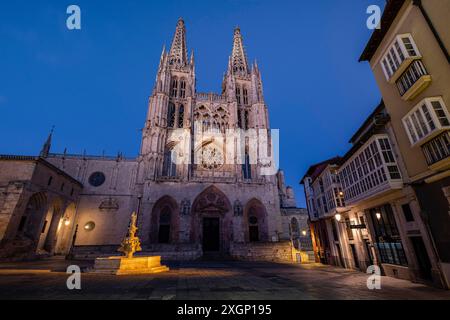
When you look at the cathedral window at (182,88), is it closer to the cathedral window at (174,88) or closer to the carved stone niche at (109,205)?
the cathedral window at (174,88)

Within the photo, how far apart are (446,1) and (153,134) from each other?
30.9 meters

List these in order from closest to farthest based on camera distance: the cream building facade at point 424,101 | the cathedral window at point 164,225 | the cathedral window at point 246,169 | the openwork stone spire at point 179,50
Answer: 1. the cream building facade at point 424,101
2. the cathedral window at point 164,225
3. the cathedral window at point 246,169
4. the openwork stone spire at point 179,50

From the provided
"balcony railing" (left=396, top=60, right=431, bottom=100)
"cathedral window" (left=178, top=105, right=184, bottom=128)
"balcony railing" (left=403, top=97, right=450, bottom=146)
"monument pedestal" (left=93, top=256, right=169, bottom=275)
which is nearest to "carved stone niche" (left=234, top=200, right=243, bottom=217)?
"cathedral window" (left=178, top=105, right=184, bottom=128)

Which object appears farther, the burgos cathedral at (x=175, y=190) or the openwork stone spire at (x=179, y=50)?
the openwork stone spire at (x=179, y=50)

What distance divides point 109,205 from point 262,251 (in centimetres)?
2373

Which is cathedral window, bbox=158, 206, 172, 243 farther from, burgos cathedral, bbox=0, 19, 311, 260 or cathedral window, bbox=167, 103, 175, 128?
cathedral window, bbox=167, 103, 175, 128

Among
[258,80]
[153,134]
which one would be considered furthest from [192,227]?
[258,80]

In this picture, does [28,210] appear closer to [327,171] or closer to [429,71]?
[327,171]

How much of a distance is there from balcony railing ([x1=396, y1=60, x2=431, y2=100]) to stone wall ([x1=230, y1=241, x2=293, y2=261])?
21.0 meters

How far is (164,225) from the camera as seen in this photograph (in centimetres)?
3000

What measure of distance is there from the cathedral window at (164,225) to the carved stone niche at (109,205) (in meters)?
8.05

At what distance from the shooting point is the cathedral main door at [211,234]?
29.9 meters

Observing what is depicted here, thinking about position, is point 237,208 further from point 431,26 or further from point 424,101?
point 431,26

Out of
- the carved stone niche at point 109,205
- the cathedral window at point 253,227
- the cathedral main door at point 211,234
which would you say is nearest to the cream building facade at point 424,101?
the cathedral window at point 253,227
